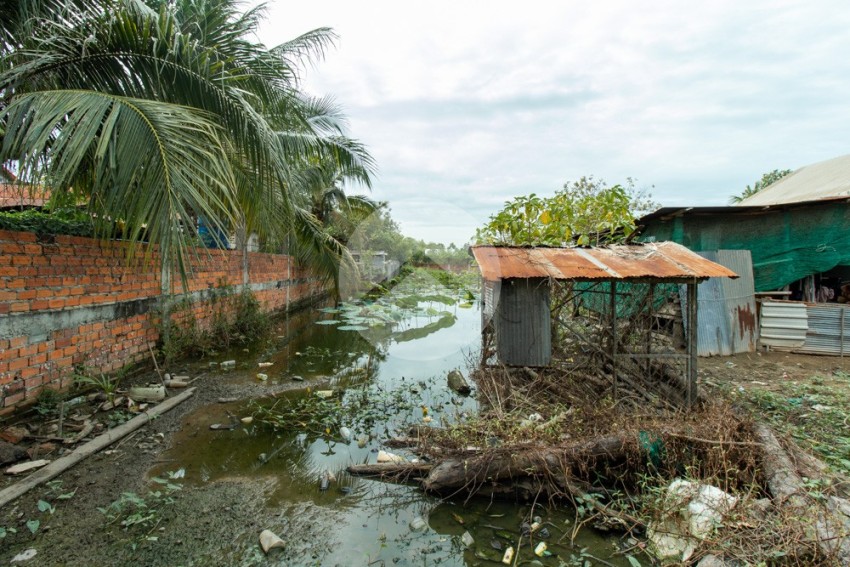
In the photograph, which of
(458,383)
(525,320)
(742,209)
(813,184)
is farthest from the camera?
(813,184)

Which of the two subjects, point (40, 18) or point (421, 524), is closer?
point (421, 524)

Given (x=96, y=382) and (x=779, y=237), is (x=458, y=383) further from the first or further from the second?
(x=779, y=237)

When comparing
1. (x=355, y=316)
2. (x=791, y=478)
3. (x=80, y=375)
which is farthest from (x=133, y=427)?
(x=355, y=316)

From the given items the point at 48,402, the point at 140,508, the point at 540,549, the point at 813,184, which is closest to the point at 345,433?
the point at 140,508

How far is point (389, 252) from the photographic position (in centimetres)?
1988

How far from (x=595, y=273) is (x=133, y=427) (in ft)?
15.3

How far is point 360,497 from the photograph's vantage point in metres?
3.04

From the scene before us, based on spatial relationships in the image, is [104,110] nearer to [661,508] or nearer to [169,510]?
[169,510]

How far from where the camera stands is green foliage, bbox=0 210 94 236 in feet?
11.9

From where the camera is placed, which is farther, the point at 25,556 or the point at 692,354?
the point at 692,354

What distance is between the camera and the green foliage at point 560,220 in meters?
5.35

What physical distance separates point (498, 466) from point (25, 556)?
2.86m

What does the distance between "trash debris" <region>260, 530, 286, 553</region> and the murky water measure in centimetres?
6

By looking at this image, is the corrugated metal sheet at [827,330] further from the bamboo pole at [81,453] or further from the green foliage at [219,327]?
the green foliage at [219,327]
